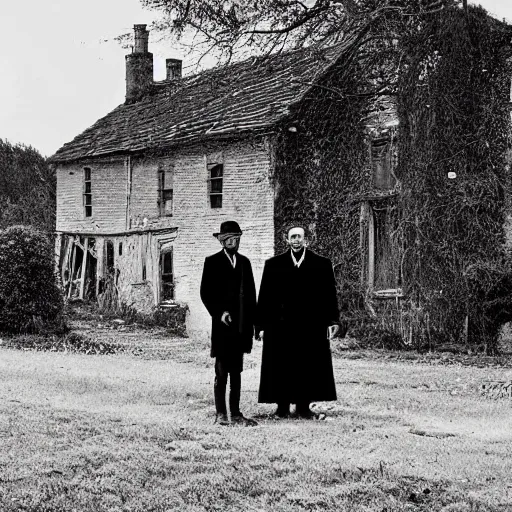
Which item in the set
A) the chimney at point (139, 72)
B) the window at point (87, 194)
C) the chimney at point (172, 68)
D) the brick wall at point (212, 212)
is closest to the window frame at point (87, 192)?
the window at point (87, 194)

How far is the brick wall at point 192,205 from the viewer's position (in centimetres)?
2494

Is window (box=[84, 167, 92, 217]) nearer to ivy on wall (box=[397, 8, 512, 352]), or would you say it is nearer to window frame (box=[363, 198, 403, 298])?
window frame (box=[363, 198, 403, 298])

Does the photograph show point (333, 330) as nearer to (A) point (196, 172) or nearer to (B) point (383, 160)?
(B) point (383, 160)

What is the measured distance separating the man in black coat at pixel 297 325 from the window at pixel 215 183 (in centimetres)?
1579

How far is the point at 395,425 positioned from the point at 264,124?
14562mm

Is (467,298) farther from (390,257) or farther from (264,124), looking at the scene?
(264,124)

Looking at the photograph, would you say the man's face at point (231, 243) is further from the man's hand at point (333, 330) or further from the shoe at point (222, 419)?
the shoe at point (222, 419)

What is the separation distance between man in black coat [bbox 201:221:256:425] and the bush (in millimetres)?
12823

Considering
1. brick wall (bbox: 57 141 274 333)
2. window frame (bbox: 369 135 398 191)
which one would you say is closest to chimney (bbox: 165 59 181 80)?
brick wall (bbox: 57 141 274 333)

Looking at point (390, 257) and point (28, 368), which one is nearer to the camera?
point (28, 368)

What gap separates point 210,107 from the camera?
28750 mm

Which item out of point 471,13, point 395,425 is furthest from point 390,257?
point 395,425

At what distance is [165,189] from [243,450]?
20494mm

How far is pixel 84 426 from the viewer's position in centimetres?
1031
